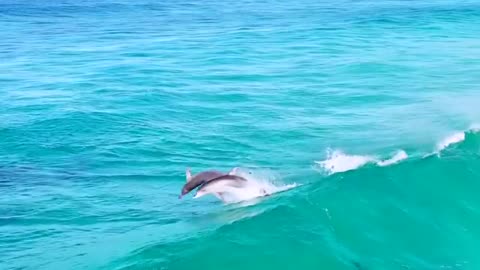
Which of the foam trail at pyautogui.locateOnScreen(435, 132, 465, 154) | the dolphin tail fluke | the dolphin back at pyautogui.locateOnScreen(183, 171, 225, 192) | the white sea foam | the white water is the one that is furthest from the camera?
the foam trail at pyautogui.locateOnScreen(435, 132, 465, 154)

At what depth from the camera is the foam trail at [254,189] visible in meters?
17.9

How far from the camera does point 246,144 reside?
84.7ft

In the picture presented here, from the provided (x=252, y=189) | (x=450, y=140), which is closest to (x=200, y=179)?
(x=252, y=189)

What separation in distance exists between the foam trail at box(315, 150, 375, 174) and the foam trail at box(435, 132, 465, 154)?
1937 mm

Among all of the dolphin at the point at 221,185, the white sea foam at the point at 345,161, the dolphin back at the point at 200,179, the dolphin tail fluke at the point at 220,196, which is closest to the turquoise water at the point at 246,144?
the white sea foam at the point at 345,161

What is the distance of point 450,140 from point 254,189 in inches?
270

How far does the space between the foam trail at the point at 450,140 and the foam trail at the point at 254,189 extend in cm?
447

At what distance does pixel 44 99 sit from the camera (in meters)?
33.8

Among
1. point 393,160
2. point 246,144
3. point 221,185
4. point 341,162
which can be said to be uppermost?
point 221,185

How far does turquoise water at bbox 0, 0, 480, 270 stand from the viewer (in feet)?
50.2

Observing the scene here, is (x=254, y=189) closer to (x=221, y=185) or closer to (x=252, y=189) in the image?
(x=252, y=189)

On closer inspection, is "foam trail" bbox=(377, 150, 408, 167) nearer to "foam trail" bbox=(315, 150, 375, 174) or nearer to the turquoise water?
the turquoise water

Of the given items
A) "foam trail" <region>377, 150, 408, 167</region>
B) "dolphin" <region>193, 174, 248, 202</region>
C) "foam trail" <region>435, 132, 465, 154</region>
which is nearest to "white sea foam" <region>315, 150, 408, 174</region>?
"foam trail" <region>377, 150, 408, 167</region>

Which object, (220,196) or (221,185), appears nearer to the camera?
(221,185)
